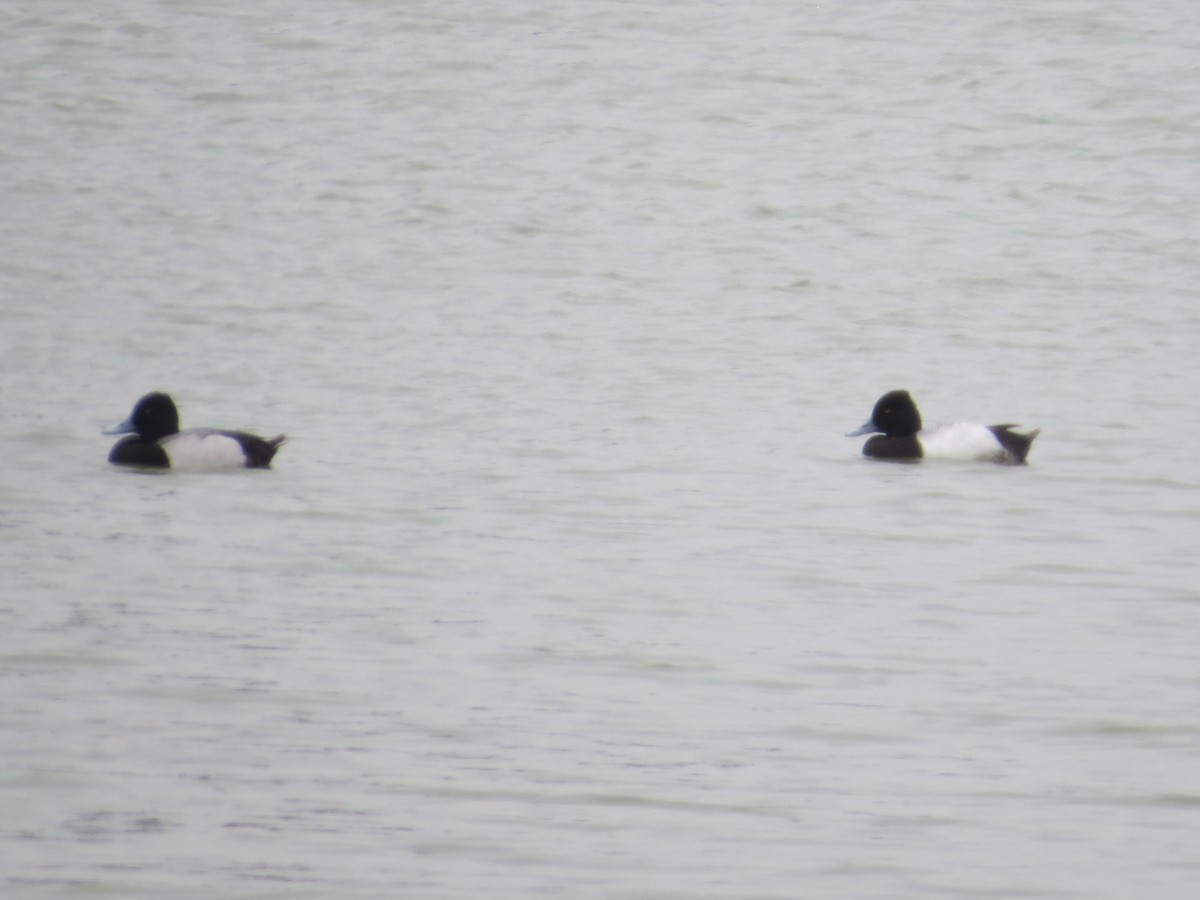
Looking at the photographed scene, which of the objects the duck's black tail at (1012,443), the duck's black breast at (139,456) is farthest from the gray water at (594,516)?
the duck's black breast at (139,456)

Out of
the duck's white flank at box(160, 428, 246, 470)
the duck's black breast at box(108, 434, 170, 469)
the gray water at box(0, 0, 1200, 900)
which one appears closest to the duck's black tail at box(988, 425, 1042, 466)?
the gray water at box(0, 0, 1200, 900)

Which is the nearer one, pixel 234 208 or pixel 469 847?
pixel 469 847

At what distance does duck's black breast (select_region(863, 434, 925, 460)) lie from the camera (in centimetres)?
1436

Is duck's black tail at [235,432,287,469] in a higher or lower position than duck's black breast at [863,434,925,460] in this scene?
higher

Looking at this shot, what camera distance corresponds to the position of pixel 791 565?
10375 mm

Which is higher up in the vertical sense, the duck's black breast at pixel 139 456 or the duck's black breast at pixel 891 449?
the duck's black breast at pixel 139 456

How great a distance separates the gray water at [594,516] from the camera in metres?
6.13

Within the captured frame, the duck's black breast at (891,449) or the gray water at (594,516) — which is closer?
the gray water at (594,516)

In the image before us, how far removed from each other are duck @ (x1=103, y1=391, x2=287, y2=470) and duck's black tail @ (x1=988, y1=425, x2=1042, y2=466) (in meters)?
4.47

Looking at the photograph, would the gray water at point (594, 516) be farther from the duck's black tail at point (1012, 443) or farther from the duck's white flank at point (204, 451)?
the duck's white flank at point (204, 451)

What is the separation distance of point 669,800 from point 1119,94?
32380 mm

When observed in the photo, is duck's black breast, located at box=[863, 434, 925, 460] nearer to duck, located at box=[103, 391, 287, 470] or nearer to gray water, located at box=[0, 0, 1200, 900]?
gray water, located at box=[0, 0, 1200, 900]

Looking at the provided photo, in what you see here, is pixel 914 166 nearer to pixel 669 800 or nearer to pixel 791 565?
pixel 791 565

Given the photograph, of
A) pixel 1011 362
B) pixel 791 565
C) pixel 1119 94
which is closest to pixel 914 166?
pixel 1119 94
